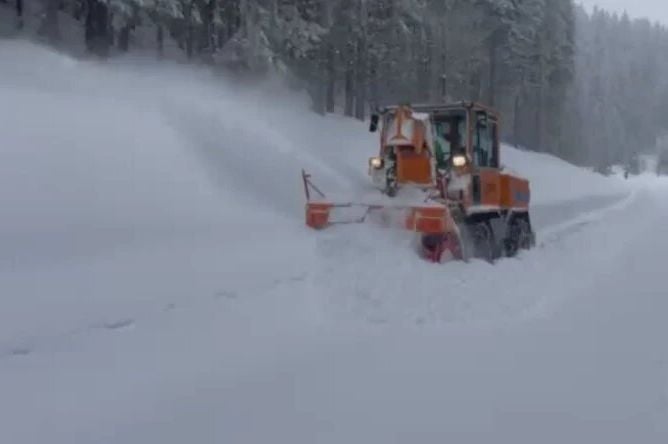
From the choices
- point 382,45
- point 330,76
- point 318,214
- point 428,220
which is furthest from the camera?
point 382,45

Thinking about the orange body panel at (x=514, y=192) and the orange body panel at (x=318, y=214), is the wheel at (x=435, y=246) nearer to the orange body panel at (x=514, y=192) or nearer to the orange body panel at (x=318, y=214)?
the orange body panel at (x=318, y=214)

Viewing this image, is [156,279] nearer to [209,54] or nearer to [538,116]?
[209,54]

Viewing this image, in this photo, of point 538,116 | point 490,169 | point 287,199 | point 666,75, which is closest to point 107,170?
point 287,199

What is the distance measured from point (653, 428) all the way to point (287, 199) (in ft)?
40.6

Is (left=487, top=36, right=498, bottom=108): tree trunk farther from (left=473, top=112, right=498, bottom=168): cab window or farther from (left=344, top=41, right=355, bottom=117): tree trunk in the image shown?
(left=473, top=112, right=498, bottom=168): cab window

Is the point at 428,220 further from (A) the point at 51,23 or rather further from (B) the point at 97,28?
(A) the point at 51,23

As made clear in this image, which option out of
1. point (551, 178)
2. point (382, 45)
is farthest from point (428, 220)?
point (551, 178)

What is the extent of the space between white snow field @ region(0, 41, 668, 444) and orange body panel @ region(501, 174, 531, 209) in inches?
44.3

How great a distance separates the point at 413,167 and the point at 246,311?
4974 millimetres

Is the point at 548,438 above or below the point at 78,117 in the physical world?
→ below

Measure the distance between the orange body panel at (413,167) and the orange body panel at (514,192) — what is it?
2977 mm

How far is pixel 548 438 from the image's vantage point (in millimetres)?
5586

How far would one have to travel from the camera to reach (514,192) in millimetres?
16297

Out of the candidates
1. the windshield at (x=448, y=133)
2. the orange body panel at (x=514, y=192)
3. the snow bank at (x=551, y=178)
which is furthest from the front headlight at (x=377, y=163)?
the snow bank at (x=551, y=178)
